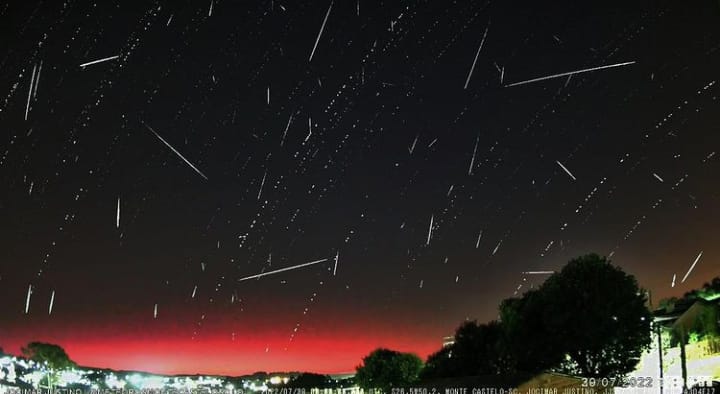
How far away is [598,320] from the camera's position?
1574 inches

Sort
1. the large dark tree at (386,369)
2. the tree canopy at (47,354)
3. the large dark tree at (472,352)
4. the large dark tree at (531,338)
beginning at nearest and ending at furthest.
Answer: the large dark tree at (531,338) → the large dark tree at (472,352) → the large dark tree at (386,369) → the tree canopy at (47,354)

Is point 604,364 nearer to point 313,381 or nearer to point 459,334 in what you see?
point 459,334

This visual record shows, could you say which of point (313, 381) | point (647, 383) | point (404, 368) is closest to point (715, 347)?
point (647, 383)

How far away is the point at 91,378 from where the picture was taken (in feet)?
558

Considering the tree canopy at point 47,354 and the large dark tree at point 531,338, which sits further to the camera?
the tree canopy at point 47,354

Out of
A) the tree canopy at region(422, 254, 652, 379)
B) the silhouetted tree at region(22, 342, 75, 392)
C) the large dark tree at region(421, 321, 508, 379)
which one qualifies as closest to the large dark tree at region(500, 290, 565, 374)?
the tree canopy at region(422, 254, 652, 379)

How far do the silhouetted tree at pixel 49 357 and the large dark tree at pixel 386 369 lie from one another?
2591 inches

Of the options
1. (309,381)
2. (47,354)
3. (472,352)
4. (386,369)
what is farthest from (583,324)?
(47,354)

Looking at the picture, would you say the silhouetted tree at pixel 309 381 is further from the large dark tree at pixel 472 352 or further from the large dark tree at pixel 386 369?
the large dark tree at pixel 472 352

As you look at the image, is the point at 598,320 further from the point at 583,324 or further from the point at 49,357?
the point at 49,357

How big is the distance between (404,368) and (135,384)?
96.2 m

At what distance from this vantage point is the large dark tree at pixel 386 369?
87.8 metres

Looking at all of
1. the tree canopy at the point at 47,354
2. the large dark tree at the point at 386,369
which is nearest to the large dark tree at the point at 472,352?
the large dark tree at the point at 386,369

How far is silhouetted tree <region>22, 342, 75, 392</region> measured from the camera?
125062 millimetres
